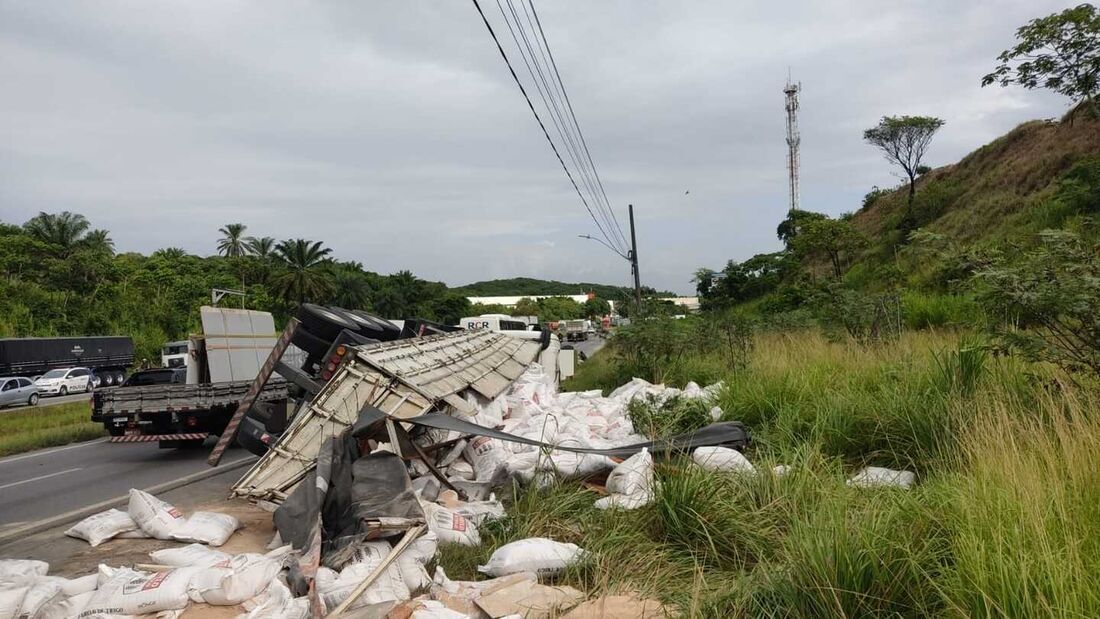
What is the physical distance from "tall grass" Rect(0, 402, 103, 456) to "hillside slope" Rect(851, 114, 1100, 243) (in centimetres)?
2618

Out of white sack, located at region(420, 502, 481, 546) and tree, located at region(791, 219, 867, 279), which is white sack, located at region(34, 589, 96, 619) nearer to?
white sack, located at region(420, 502, 481, 546)

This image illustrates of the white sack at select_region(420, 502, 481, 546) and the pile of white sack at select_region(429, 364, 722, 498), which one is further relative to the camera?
the pile of white sack at select_region(429, 364, 722, 498)

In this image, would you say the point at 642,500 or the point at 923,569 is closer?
the point at 923,569

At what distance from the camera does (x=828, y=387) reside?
760cm

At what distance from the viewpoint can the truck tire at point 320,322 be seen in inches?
309

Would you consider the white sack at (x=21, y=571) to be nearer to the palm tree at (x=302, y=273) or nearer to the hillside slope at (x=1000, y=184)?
the hillside slope at (x=1000, y=184)

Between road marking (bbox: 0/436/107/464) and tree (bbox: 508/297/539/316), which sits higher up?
tree (bbox: 508/297/539/316)

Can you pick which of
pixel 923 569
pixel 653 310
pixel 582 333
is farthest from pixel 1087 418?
pixel 582 333

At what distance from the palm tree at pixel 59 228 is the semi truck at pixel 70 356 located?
54.6 feet

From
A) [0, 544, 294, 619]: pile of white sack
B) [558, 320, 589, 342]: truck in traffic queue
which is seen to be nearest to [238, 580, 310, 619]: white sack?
[0, 544, 294, 619]: pile of white sack

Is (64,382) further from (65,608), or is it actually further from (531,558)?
(531,558)

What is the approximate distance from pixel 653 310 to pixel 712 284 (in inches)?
1357

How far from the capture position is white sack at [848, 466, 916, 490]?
497 centimetres

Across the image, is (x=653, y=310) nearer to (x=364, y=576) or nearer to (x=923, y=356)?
(x=923, y=356)
